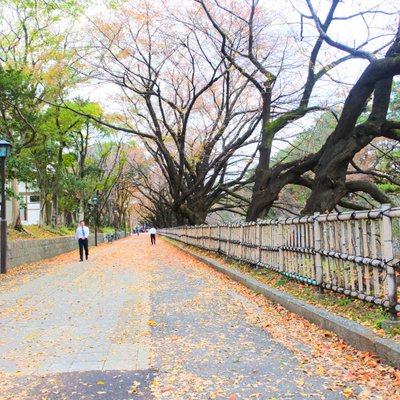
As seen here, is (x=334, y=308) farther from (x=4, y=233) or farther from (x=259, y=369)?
(x=4, y=233)

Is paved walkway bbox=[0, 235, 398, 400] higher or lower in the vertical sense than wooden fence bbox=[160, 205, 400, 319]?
lower

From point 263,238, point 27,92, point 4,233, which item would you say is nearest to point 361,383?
point 263,238

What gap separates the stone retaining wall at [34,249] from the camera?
1585 cm

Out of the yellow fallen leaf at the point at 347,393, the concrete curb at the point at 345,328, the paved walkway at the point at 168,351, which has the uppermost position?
the concrete curb at the point at 345,328

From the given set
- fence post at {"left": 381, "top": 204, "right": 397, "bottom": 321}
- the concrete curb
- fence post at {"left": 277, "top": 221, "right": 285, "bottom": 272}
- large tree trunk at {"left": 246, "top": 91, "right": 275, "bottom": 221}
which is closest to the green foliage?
large tree trunk at {"left": 246, "top": 91, "right": 275, "bottom": 221}

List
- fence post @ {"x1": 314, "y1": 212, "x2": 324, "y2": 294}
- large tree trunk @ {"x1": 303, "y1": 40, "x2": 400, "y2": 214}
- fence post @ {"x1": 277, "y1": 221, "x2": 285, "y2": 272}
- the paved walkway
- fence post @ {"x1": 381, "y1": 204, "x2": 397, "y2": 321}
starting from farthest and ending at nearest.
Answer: large tree trunk @ {"x1": 303, "y1": 40, "x2": 400, "y2": 214}
fence post @ {"x1": 277, "y1": 221, "x2": 285, "y2": 272}
fence post @ {"x1": 314, "y1": 212, "x2": 324, "y2": 294}
fence post @ {"x1": 381, "y1": 204, "x2": 397, "y2": 321}
the paved walkway

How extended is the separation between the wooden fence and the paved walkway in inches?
29.7

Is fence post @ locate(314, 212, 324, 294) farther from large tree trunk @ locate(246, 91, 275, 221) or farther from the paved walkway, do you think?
large tree trunk @ locate(246, 91, 275, 221)

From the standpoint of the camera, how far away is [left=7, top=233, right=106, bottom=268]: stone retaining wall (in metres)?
15.9

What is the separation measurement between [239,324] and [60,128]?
22245mm

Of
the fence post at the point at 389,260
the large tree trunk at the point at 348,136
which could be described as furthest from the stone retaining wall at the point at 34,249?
the fence post at the point at 389,260

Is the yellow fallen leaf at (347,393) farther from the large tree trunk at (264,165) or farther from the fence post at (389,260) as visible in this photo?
the large tree trunk at (264,165)

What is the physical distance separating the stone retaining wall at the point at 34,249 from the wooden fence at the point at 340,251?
32.1ft

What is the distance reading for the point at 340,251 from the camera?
5867mm
